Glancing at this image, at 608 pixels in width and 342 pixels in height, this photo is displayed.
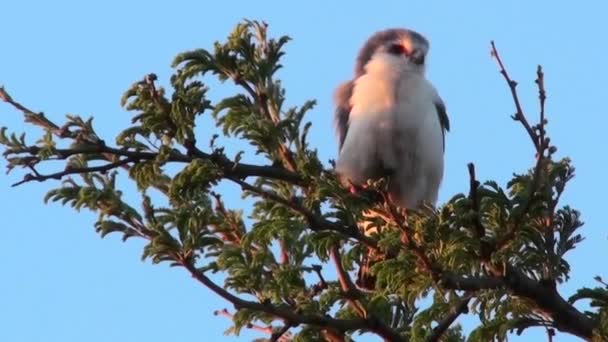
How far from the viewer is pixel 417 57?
7.36 metres

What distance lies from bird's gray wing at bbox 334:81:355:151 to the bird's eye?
0.37 m

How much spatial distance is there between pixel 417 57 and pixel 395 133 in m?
0.89

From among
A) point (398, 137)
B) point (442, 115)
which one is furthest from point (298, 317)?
point (442, 115)

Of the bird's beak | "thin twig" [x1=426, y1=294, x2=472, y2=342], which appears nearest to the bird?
the bird's beak

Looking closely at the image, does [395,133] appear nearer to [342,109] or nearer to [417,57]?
[342,109]

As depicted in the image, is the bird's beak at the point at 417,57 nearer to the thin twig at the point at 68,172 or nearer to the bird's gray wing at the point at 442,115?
the bird's gray wing at the point at 442,115

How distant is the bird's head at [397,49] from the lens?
731 cm

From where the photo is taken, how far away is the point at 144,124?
417 cm

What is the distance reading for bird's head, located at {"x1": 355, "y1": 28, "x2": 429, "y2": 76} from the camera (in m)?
7.31

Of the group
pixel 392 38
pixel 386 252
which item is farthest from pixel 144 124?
pixel 392 38

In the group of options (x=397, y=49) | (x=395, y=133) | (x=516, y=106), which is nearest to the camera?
(x=516, y=106)

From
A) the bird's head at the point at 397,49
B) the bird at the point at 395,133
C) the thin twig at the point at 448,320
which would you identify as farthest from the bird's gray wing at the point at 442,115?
the thin twig at the point at 448,320

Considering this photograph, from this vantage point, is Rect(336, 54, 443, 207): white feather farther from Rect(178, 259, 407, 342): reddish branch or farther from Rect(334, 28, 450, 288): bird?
Rect(178, 259, 407, 342): reddish branch

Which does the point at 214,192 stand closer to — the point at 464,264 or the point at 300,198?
the point at 300,198
